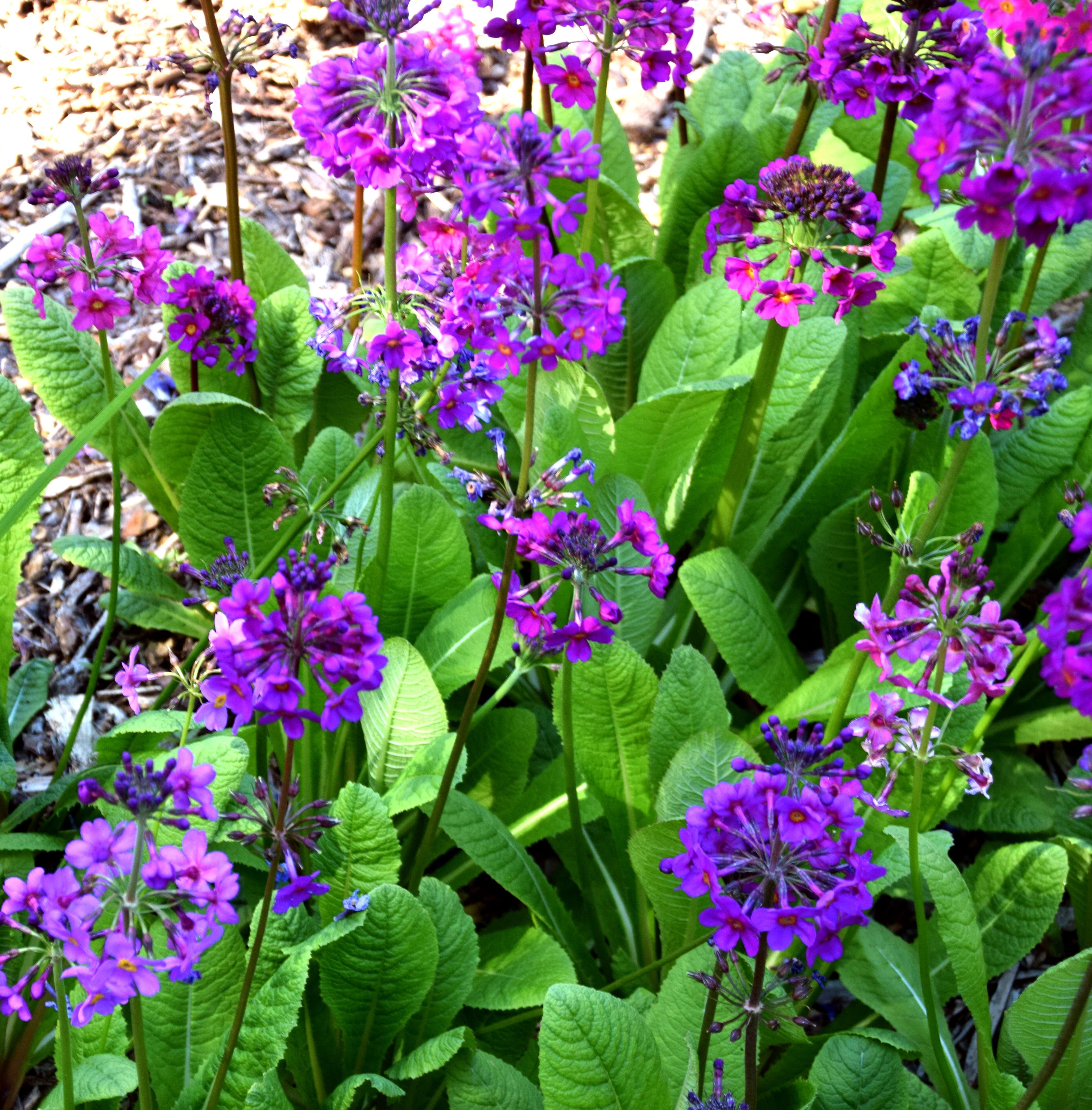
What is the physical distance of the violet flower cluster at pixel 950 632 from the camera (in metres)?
1.85

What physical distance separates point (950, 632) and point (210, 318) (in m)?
2.06

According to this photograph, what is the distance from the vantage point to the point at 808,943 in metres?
1.63

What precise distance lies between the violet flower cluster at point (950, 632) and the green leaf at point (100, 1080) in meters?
1.47

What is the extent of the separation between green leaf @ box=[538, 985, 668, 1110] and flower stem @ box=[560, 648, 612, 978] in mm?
499

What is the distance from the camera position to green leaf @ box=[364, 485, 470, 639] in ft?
9.35

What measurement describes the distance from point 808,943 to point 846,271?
1.43 meters

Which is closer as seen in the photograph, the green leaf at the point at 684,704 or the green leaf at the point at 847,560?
the green leaf at the point at 684,704

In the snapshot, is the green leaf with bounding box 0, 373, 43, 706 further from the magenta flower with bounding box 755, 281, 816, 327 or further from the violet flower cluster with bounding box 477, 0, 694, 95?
the magenta flower with bounding box 755, 281, 816, 327

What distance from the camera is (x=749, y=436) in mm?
2932

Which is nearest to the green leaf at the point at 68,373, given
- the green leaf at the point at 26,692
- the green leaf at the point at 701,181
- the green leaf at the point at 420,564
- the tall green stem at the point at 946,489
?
the green leaf at the point at 26,692

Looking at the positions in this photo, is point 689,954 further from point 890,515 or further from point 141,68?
point 141,68

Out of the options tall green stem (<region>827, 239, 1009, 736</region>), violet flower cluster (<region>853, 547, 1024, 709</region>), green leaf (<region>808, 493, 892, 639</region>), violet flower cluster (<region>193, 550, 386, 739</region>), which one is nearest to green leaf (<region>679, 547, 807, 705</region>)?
green leaf (<region>808, 493, 892, 639</region>)

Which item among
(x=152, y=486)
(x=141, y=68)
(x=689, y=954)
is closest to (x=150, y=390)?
(x=152, y=486)

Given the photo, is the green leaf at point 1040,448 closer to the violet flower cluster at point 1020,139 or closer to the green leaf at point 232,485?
the violet flower cluster at point 1020,139
